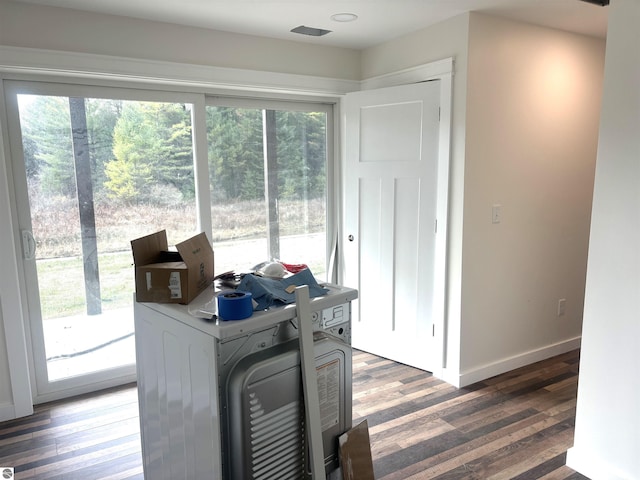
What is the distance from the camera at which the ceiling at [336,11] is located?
2.56 metres

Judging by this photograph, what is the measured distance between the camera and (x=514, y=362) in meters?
3.33

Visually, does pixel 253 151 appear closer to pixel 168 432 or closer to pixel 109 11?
pixel 109 11

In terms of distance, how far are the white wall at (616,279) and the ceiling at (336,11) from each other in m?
0.97

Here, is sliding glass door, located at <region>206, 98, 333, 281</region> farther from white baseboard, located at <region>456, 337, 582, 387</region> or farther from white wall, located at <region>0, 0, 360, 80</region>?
white baseboard, located at <region>456, 337, 582, 387</region>

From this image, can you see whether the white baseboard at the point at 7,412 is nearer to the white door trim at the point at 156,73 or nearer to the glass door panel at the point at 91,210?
the glass door panel at the point at 91,210

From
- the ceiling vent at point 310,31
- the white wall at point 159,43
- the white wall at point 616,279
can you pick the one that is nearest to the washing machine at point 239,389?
the white wall at point 616,279

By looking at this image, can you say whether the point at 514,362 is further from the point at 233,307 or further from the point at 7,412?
the point at 7,412

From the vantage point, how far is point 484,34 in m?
2.84

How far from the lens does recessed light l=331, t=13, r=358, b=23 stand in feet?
9.07

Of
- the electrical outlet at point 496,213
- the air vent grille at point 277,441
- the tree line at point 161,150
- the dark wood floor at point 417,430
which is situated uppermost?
the tree line at point 161,150

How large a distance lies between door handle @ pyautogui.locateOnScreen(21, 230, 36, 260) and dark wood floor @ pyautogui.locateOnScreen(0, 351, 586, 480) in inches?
37.8

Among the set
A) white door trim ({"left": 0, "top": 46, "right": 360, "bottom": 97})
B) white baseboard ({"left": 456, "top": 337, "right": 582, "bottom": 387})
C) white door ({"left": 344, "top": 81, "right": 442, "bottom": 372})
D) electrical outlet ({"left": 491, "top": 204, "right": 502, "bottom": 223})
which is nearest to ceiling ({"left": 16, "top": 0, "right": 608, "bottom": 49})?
white door trim ({"left": 0, "top": 46, "right": 360, "bottom": 97})

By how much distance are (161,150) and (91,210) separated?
601mm

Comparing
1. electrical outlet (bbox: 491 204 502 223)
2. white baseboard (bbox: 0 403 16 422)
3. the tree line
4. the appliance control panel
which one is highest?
the tree line
